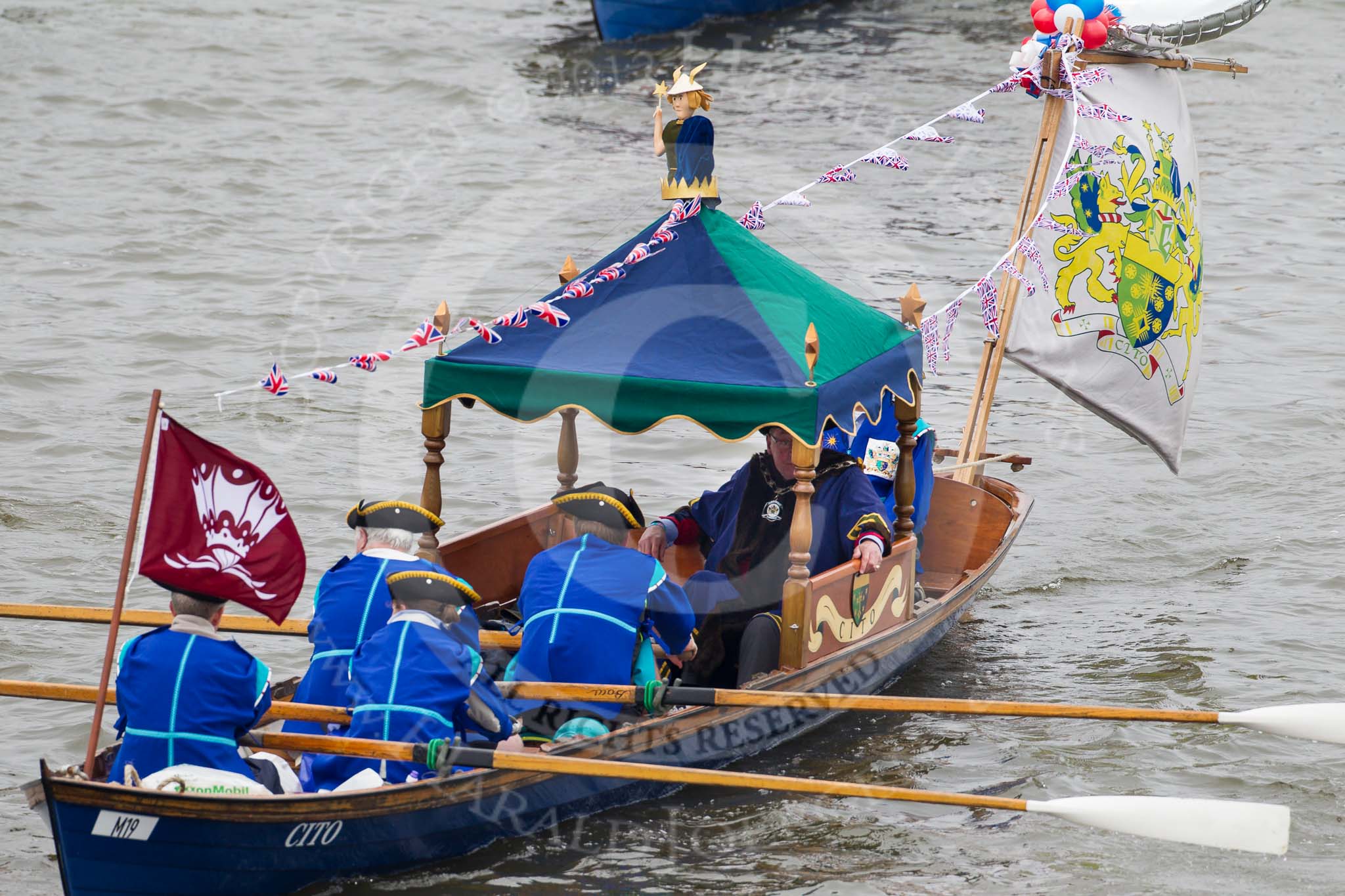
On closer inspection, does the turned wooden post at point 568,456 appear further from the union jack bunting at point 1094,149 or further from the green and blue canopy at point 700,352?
the union jack bunting at point 1094,149

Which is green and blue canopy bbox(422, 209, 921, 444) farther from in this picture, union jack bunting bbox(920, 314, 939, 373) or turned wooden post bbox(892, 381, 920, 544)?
union jack bunting bbox(920, 314, 939, 373)

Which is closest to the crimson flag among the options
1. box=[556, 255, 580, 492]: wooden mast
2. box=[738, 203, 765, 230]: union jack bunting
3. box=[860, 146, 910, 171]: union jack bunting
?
box=[556, 255, 580, 492]: wooden mast

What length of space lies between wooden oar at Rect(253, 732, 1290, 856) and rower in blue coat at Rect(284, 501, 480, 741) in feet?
1.40

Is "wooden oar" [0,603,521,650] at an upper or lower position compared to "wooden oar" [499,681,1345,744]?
upper

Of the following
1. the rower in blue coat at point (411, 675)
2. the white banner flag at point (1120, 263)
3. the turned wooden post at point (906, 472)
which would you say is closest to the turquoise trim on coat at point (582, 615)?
the rower in blue coat at point (411, 675)

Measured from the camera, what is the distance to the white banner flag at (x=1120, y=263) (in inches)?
418

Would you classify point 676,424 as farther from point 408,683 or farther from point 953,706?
point 408,683

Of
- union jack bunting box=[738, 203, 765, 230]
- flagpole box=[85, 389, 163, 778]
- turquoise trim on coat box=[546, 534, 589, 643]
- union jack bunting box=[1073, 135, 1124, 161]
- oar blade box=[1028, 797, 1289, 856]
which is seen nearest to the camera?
flagpole box=[85, 389, 163, 778]

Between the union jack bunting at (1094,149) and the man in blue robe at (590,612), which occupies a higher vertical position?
the union jack bunting at (1094,149)

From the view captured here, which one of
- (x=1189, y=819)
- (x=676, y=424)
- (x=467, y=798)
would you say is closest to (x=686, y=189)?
(x=467, y=798)

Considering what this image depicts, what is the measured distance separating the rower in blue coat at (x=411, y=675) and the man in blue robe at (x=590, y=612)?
0.58 meters

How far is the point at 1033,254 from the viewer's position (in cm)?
1041

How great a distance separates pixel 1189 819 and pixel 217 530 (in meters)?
4.19

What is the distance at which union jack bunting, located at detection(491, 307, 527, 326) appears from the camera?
25.3 feet
